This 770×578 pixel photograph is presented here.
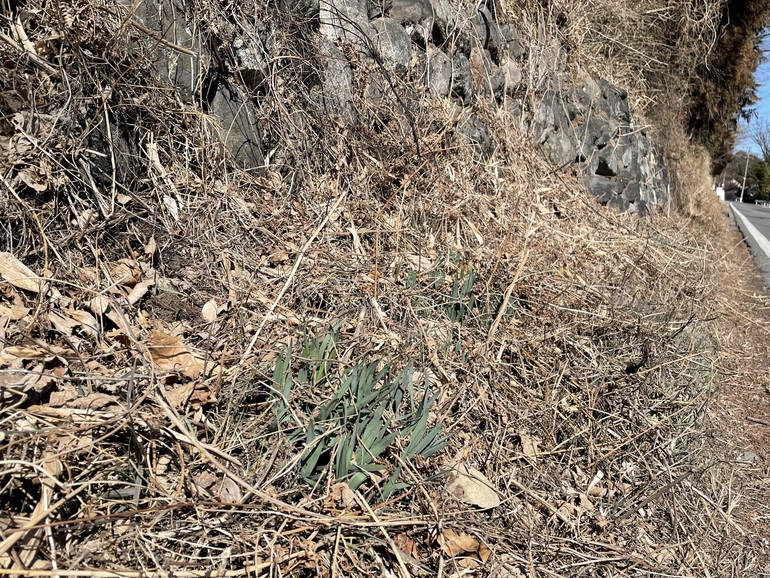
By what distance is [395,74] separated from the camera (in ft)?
12.5

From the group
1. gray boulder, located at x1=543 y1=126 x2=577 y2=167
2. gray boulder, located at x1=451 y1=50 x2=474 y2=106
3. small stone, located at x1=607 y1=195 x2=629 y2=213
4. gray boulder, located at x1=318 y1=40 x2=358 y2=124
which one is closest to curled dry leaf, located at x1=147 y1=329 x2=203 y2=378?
gray boulder, located at x1=318 y1=40 x2=358 y2=124

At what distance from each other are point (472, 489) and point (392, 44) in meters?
3.17

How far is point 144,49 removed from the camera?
2.62 meters

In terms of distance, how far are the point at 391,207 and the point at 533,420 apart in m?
1.62

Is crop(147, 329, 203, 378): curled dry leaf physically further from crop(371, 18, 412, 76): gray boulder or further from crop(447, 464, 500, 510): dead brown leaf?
crop(371, 18, 412, 76): gray boulder

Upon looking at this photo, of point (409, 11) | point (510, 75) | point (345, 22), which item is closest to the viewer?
point (345, 22)

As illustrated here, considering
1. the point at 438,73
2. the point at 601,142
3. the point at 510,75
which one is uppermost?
the point at 510,75

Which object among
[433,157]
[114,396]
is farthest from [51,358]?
[433,157]

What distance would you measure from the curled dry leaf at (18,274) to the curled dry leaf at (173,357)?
0.47 m

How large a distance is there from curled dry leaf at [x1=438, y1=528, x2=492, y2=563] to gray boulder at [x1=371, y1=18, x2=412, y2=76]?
10.3 feet

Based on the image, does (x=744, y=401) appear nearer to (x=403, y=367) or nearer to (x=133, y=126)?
(x=403, y=367)

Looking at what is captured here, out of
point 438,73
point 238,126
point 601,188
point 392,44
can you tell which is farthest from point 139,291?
point 601,188

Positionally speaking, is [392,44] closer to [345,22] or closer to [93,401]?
[345,22]

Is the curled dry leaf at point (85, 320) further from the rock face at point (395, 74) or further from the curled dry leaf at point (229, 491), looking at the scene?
the rock face at point (395, 74)
